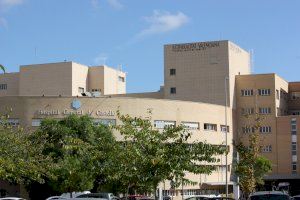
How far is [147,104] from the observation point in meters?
75.4

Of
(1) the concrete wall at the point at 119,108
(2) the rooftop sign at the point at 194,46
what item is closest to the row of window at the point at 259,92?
(2) the rooftop sign at the point at 194,46

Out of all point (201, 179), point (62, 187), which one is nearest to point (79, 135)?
point (62, 187)

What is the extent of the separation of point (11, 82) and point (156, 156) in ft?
283

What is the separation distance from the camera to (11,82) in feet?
356

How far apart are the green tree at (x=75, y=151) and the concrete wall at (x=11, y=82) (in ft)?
164

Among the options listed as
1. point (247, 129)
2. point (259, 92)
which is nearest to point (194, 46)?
point (259, 92)

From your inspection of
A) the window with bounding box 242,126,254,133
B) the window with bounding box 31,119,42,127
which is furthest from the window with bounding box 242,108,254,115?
the window with bounding box 31,119,42,127

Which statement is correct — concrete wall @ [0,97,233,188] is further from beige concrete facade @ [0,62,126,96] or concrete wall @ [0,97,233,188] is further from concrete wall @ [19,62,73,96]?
concrete wall @ [19,62,73,96]

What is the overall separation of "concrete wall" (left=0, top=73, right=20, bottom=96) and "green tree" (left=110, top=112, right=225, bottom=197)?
271ft

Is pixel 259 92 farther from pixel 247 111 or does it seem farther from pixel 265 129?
pixel 265 129

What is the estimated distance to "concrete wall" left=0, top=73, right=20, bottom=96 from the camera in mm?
107812

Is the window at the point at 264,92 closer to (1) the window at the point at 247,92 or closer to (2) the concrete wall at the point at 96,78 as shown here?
(1) the window at the point at 247,92

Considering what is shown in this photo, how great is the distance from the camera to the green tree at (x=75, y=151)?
30.7 meters

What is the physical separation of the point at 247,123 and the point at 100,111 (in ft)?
85.3
